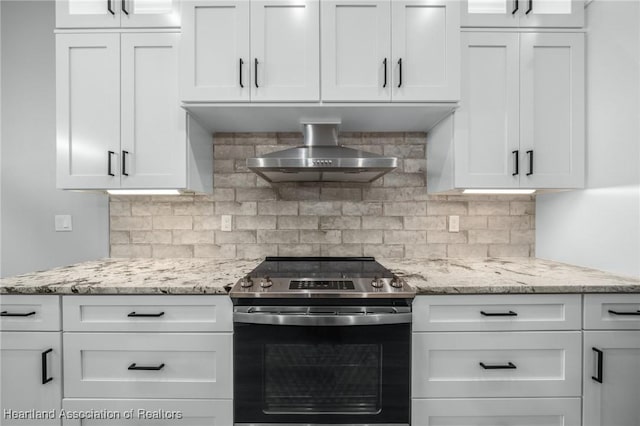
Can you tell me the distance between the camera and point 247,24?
1.76 metres

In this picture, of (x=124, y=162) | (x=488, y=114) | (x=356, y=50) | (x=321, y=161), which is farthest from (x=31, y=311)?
(x=488, y=114)

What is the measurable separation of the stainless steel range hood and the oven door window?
0.88 meters

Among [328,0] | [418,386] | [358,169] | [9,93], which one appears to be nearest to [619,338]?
[418,386]

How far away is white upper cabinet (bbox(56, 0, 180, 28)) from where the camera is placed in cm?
181

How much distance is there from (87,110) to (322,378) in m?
1.86

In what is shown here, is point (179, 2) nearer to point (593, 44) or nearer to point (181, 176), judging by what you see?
point (181, 176)

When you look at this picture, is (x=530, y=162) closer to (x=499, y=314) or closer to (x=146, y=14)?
(x=499, y=314)

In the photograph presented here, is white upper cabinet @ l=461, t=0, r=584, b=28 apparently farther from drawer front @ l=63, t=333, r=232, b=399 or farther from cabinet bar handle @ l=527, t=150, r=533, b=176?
drawer front @ l=63, t=333, r=232, b=399

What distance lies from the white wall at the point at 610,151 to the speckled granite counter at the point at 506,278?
0.46 ft

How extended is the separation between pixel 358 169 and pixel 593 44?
4.74 ft

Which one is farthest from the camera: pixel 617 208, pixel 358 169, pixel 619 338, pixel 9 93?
pixel 9 93

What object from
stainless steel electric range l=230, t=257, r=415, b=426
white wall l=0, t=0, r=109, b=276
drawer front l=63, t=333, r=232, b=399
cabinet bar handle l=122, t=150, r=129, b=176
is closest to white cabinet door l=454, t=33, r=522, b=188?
stainless steel electric range l=230, t=257, r=415, b=426

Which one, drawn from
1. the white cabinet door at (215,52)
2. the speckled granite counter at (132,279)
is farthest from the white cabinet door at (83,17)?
the speckled granite counter at (132,279)

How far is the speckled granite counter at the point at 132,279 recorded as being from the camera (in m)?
1.48
